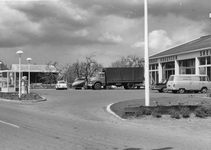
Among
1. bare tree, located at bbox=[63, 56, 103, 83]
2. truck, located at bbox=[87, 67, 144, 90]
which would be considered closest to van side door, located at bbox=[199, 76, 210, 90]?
truck, located at bbox=[87, 67, 144, 90]

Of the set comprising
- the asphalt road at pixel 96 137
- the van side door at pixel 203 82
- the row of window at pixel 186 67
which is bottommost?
the asphalt road at pixel 96 137

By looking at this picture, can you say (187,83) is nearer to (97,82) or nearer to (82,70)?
(97,82)

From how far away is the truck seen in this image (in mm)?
35688

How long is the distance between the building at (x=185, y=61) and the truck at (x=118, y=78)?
4.95 metres

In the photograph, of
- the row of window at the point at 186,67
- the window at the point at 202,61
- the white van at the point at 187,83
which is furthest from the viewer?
the window at the point at 202,61

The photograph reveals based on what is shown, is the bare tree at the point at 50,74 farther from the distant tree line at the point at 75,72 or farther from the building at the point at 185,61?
the building at the point at 185,61

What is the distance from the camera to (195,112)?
11195 millimetres

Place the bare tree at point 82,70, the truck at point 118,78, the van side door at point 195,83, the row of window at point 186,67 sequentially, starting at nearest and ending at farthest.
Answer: the van side door at point 195,83 < the row of window at point 186,67 < the truck at point 118,78 < the bare tree at point 82,70

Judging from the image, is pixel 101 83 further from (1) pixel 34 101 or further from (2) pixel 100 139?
(2) pixel 100 139

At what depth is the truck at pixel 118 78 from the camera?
3569 cm

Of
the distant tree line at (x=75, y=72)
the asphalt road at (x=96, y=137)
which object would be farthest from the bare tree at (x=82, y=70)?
the asphalt road at (x=96, y=137)

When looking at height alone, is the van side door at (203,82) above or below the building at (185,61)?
below

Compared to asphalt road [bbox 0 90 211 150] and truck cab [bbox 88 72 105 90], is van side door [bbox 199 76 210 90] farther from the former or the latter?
asphalt road [bbox 0 90 211 150]

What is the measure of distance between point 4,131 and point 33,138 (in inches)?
61.5
